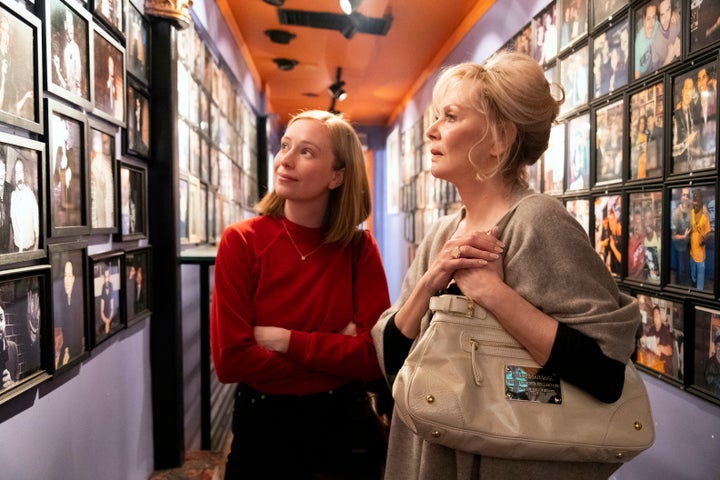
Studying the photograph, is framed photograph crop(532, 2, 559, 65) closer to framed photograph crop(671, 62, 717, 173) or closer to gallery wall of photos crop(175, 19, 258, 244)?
framed photograph crop(671, 62, 717, 173)

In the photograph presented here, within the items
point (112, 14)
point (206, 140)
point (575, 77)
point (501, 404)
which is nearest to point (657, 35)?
point (575, 77)

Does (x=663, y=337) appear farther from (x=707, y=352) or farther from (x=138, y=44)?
(x=138, y=44)

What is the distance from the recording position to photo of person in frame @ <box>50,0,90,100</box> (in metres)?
1.44

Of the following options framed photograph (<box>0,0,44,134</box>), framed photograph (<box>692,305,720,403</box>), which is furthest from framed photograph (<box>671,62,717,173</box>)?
framed photograph (<box>0,0,44,134</box>)

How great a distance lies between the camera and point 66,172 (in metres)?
1.54

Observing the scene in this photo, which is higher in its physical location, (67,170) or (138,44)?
(138,44)

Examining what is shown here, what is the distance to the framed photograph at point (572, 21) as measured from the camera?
248 centimetres

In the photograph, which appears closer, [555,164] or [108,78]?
[108,78]

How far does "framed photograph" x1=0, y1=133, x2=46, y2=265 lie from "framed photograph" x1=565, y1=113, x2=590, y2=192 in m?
2.20

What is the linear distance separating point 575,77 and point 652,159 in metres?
0.80

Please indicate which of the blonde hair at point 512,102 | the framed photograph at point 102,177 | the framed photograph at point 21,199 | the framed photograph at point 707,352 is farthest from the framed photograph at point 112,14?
the framed photograph at point 707,352

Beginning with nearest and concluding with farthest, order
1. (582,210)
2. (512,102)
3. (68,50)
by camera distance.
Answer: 1. (512,102)
2. (68,50)
3. (582,210)

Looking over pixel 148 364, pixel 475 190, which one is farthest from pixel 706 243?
pixel 148 364

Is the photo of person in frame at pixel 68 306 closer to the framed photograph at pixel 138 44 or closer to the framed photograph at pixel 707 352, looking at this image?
the framed photograph at pixel 138 44
